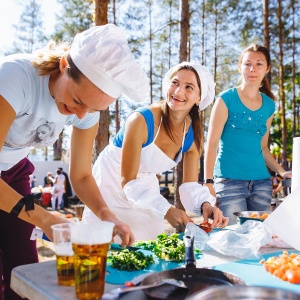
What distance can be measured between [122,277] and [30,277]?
28cm

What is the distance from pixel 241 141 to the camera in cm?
273

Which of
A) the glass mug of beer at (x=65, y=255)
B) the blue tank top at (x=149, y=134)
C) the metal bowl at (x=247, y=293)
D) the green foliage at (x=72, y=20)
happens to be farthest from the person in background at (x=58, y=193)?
the metal bowl at (x=247, y=293)

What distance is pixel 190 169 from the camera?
241cm

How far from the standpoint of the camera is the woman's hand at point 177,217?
1854mm

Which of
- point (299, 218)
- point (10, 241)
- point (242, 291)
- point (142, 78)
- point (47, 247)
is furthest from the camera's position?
point (47, 247)

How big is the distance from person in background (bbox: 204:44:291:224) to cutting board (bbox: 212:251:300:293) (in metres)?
1.21

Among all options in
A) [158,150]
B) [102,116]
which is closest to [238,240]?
[158,150]

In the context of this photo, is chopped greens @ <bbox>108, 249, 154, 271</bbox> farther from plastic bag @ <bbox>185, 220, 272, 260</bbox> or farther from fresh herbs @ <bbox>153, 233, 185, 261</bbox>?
plastic bag @ <bbox>185, 220, 272, 260</bbox>

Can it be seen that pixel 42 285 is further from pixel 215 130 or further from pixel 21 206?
pixel 215 130

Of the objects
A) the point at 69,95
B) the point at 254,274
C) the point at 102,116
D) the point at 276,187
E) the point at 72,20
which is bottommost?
the point at 276,187

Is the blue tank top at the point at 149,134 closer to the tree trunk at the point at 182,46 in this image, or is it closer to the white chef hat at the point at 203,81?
the white chef hat at the point at 203,81

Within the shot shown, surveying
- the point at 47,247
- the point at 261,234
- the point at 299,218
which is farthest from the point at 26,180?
the point at 47,247

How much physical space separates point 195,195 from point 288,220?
66cm

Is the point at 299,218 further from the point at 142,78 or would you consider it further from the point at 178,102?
the point at 178,102
